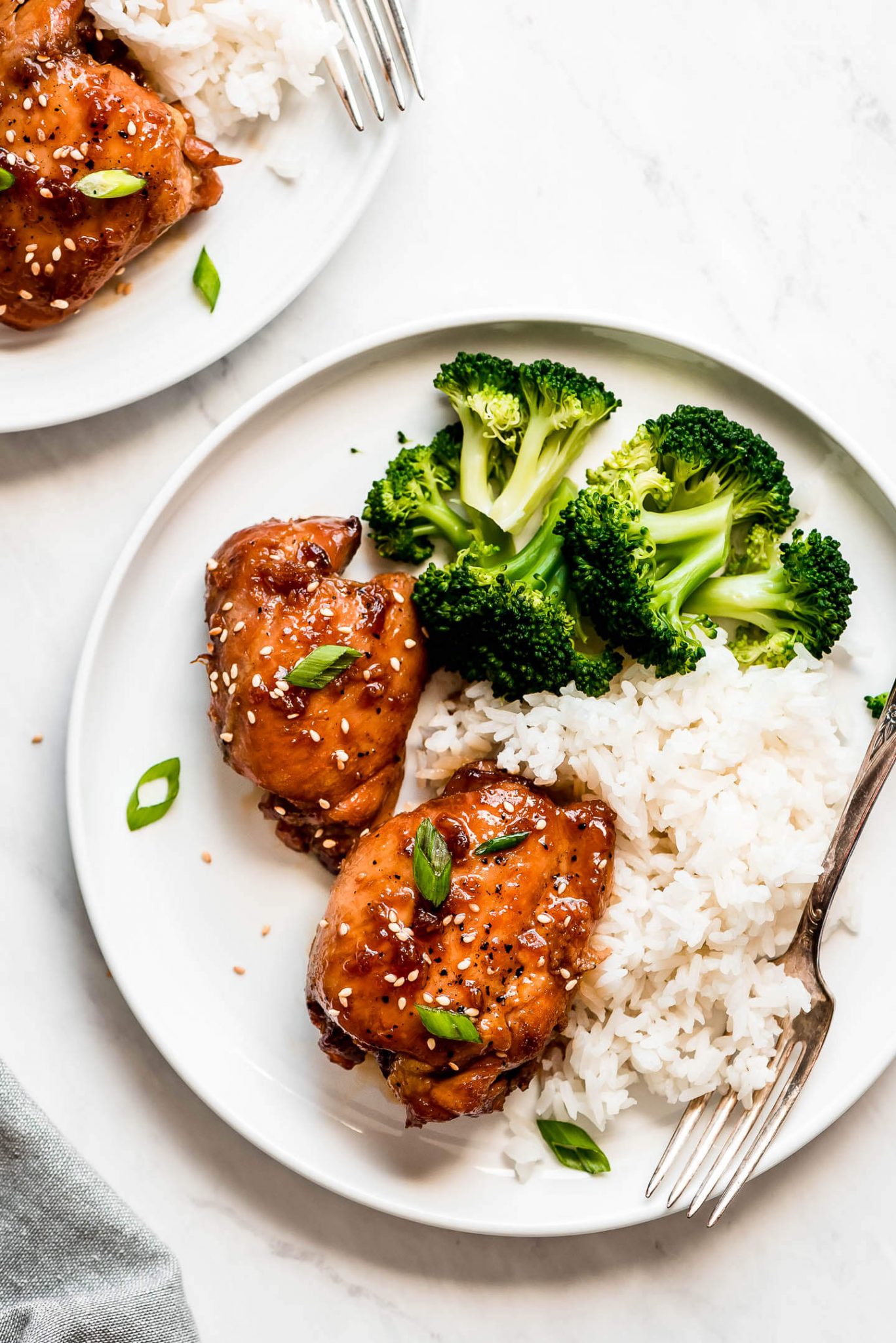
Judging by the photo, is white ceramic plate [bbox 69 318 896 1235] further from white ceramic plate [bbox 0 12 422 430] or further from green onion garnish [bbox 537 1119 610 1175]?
white ceramic plate [bbox 0 12 422 430]

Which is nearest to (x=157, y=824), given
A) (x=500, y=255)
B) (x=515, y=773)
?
(x=515, y=773)

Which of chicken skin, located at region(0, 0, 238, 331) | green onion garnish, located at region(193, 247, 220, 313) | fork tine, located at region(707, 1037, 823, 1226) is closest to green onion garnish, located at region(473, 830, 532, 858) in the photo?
fork tine, located at region(707, 1037, 823, 1226)

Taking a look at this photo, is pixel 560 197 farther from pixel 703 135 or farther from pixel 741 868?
pixel 741 868

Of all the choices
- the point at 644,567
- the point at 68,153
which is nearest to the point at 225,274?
the point at 68,153

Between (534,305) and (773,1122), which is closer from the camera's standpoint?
(773,1122)

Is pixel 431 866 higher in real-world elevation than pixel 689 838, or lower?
lower

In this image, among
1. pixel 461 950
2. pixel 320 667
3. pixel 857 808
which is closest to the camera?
pixel 461 950

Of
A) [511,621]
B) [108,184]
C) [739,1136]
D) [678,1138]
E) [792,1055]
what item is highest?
[108,184]

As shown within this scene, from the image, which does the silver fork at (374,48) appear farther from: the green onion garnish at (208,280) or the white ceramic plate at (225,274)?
the green onion garnish at (208,280)

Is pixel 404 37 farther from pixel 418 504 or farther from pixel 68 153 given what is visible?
pixel 418 504
